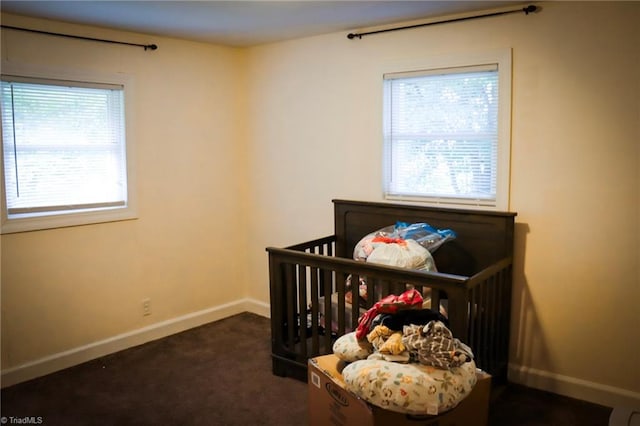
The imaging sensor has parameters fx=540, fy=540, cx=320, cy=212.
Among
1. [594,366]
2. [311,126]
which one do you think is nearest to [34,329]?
[311,126]

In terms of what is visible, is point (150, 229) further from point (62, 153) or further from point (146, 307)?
point (62, 153)

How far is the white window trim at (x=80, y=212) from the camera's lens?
3266 millimetres

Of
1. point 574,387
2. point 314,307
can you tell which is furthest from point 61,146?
point 574,387

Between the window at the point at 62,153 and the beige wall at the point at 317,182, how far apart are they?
0.43 feet

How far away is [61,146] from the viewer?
350 cm

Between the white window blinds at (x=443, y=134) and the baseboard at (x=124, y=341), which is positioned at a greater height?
the white window blinds at (x=443, y=134)

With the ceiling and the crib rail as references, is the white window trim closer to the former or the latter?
the ceiling

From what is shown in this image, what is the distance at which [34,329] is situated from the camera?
3424 millimetres

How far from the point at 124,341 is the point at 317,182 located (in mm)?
1815

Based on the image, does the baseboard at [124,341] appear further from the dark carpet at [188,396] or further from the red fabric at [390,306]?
the red fabric at [390,306]

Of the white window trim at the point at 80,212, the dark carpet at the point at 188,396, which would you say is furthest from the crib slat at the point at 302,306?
the white window trim at the point at 80,212

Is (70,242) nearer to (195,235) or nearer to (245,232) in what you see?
(195,235)

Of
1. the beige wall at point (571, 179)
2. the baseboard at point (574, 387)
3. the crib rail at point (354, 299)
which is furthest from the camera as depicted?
the baseboard at point (574, 387)

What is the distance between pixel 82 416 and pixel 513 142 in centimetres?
287
